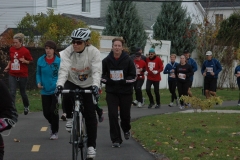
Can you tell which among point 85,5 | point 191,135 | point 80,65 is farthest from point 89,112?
point 85,5

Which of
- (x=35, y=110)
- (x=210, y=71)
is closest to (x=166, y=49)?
(x=210, y=71)

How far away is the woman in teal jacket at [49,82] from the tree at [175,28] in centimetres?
2627

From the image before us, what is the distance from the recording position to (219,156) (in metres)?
9.50

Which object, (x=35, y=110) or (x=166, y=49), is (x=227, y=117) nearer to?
(x=35, y=110)

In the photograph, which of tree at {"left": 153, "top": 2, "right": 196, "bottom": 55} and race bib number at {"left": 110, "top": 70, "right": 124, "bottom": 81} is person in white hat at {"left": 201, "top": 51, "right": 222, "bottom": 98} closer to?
race bib number at {"left": 110, "top": 70, "right": 124, "bottom": 81}

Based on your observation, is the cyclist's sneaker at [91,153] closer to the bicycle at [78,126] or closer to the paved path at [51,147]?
the bicycle at [78,126]

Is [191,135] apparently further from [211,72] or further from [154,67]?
[211,72]

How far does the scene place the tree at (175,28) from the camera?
37.6 metres

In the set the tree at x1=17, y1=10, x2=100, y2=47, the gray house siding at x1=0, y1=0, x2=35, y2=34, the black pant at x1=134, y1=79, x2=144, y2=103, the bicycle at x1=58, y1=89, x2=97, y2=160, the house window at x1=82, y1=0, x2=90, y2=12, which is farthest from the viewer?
the house window at x1=82, y1=0, x2=90, y2=12

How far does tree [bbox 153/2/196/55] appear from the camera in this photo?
37.6 meters

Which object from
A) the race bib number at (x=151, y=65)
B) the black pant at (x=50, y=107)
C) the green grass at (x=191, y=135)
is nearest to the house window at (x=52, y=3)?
the race bib number at (x=151, y=65)

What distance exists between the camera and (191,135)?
39.6 feet

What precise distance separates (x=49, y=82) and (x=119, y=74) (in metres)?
1.43

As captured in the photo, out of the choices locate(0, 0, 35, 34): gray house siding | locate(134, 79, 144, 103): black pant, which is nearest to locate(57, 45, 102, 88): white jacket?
locate(134, 79, 144, 103): black pant
